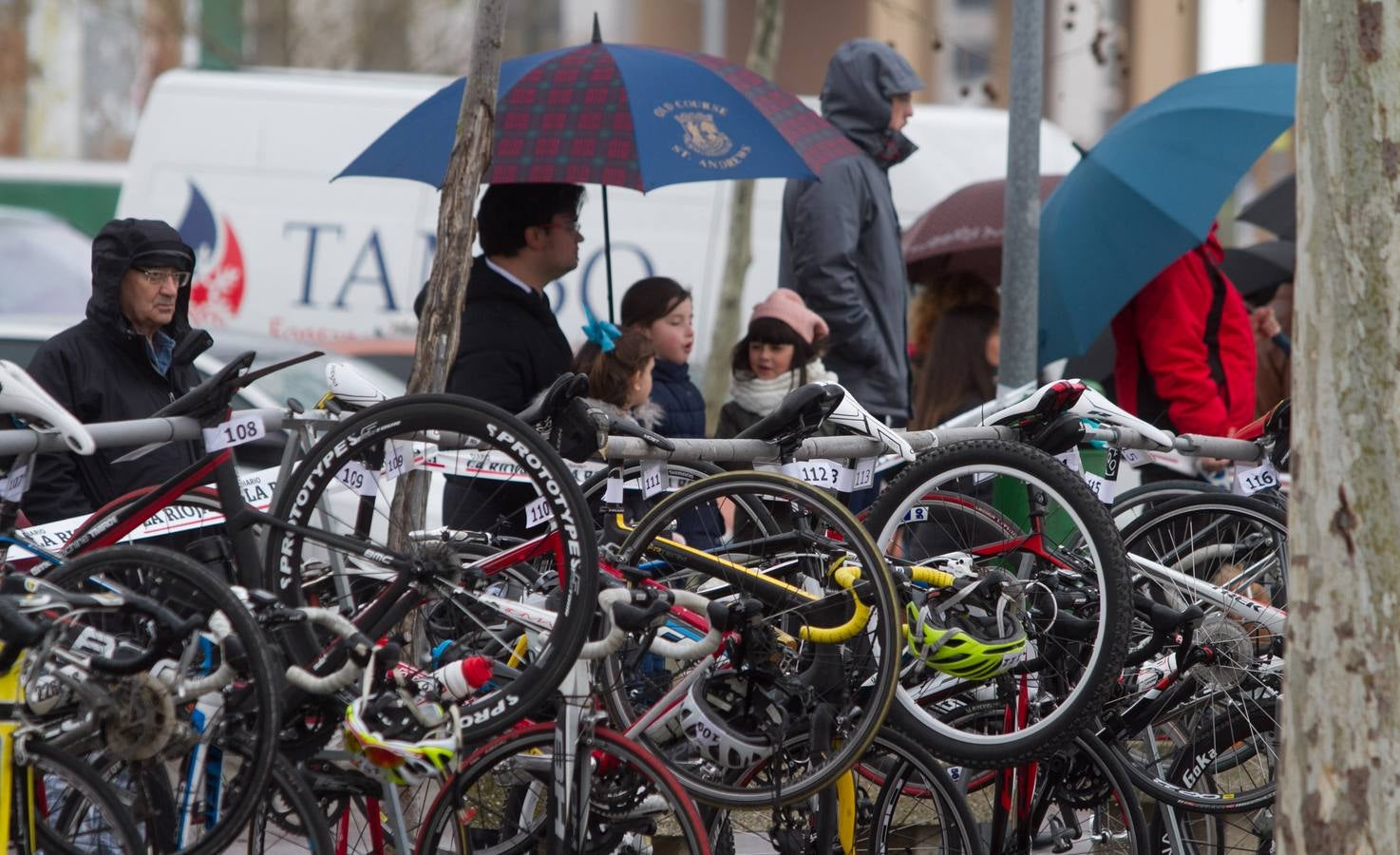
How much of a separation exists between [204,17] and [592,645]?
23.9 meters

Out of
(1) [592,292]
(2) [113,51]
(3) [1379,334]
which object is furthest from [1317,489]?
(2) [113,51]

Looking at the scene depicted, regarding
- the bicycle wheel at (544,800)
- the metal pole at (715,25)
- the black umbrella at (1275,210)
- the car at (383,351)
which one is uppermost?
the metal pole at (715,25)

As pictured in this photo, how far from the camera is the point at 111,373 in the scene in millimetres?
4922

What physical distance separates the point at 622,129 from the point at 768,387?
977 mm

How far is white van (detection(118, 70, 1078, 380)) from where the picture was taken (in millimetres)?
11266

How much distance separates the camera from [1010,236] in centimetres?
670

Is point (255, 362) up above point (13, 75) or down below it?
below

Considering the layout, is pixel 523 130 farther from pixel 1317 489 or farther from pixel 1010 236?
pixel 1317 489

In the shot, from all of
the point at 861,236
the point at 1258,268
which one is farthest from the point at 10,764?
the point at 1258,268

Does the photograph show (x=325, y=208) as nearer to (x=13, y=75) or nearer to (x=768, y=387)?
(x=768, y=387)

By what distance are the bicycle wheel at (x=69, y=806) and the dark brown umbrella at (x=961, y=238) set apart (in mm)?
5195

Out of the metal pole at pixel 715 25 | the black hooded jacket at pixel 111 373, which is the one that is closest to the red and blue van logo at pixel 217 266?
the black hooded jacket at pixel 111 373

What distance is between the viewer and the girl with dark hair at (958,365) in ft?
23.3

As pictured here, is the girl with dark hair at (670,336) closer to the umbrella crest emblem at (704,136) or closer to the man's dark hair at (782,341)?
the man's dark hair at (782,341)
